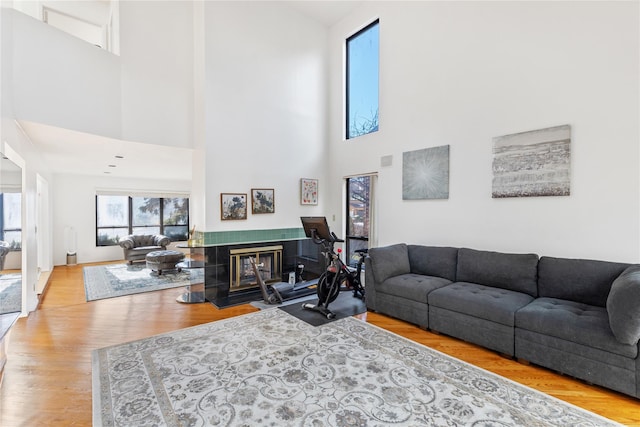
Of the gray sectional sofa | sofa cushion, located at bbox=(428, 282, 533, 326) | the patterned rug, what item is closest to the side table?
Result: the patterned rug

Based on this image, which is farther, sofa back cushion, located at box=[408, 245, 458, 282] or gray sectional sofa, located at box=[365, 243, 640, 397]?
sofa back cushion, located at box=[408, 245, 458, 282]

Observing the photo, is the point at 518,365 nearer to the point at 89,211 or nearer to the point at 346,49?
the point at 346,49

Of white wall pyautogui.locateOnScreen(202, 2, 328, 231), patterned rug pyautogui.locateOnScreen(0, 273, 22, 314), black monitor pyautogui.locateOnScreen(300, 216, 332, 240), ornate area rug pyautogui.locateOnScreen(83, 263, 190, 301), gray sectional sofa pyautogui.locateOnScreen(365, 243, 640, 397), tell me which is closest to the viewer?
gray sectional sofa pyautogui.locateOnScreen(365, 243, 640, 397)

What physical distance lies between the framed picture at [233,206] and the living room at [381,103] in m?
0.11

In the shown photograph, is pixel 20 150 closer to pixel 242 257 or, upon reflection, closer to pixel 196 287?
pixel 196 287

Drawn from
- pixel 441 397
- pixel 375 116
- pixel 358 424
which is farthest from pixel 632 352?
pixel 375 116

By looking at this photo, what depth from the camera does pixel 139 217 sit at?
929 cm

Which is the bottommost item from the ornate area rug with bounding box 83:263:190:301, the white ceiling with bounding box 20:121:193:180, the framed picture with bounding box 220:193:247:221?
the ornate area rug with bounding box 83:263:190:301

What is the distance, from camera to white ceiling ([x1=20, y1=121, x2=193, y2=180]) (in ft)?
13.9

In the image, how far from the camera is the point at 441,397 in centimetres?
225

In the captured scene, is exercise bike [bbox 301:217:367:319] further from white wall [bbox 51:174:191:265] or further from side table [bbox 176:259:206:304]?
white wall [bbox 51:174:191:265]

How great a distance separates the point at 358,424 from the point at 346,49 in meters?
6.36

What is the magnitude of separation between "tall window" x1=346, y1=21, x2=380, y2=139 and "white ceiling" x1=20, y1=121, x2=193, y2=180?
3.19m

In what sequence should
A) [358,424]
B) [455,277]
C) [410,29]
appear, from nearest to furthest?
[358,424] < [455,277] < [410,29]
